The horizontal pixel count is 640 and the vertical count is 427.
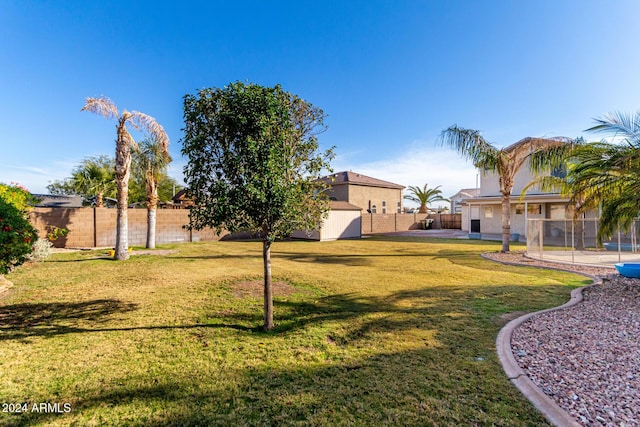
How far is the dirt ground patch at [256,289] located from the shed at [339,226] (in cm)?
1238

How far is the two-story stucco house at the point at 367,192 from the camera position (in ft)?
97.2

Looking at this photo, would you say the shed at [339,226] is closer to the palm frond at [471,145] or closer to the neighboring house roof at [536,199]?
the palm frond at [471,145]

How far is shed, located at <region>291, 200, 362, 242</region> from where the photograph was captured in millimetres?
20453

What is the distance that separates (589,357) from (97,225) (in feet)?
62.6

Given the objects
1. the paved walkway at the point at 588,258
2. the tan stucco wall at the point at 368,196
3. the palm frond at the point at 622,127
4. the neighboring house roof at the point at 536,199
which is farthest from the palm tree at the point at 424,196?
the palm frond at the point at 622,127

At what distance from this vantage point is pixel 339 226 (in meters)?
21.6

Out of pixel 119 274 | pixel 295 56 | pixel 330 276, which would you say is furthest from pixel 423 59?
pixel 119 274

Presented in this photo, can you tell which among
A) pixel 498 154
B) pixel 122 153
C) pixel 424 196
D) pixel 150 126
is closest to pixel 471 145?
pixel 498 154

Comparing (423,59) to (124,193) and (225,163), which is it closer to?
(225,163)

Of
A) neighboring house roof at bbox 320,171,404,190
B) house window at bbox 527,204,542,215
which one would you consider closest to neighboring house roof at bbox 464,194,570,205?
house window at bbox 527,204,542,215

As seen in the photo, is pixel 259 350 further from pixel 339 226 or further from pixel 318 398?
pixel 339 226

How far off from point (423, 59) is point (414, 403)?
14626 millimetres

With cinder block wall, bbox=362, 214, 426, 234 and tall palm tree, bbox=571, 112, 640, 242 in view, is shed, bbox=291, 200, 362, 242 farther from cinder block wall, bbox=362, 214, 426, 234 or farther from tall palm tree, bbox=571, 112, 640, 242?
tall palm tree, bbox=571, 112, 640, 242

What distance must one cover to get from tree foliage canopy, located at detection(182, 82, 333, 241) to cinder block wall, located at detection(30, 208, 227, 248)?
8917 mm
